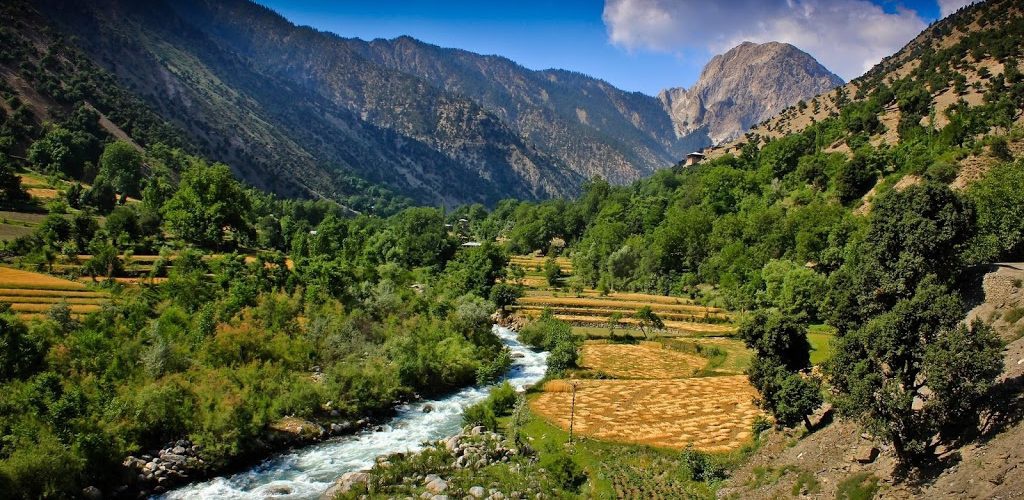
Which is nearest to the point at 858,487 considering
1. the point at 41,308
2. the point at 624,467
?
the point at 624,467

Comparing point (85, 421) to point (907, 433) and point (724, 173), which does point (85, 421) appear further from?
point (724, 173)

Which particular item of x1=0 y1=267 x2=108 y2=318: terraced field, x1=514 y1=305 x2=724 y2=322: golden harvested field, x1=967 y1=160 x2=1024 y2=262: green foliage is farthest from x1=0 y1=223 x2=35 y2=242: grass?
x1=967 y1=160 x2=1024 y2=262: green foliage

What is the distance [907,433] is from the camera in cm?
1736

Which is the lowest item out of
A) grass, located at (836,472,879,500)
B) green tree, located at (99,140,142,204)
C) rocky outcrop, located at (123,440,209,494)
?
rocky outcrop, located at (123,440,209,494)

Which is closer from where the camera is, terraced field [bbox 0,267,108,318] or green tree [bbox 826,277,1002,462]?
green tree [bbox 826,277,1002,462]

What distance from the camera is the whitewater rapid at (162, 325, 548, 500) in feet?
80.1

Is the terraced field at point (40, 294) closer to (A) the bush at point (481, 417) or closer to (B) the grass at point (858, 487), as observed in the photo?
(A) the bush at point (481, 417)

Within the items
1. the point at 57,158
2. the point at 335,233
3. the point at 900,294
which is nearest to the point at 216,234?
the point at 335,233

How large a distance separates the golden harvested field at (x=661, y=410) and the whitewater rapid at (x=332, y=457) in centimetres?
595

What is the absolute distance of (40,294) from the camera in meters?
42.2

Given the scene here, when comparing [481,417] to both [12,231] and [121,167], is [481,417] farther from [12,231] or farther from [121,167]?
[121,167]

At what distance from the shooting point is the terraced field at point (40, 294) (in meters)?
39.0

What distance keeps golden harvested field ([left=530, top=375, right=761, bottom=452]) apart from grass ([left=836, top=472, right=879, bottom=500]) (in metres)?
9.03

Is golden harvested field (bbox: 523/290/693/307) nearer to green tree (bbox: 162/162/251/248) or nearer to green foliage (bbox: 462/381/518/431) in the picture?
green foliage (bbox: 462/381/518/431)
